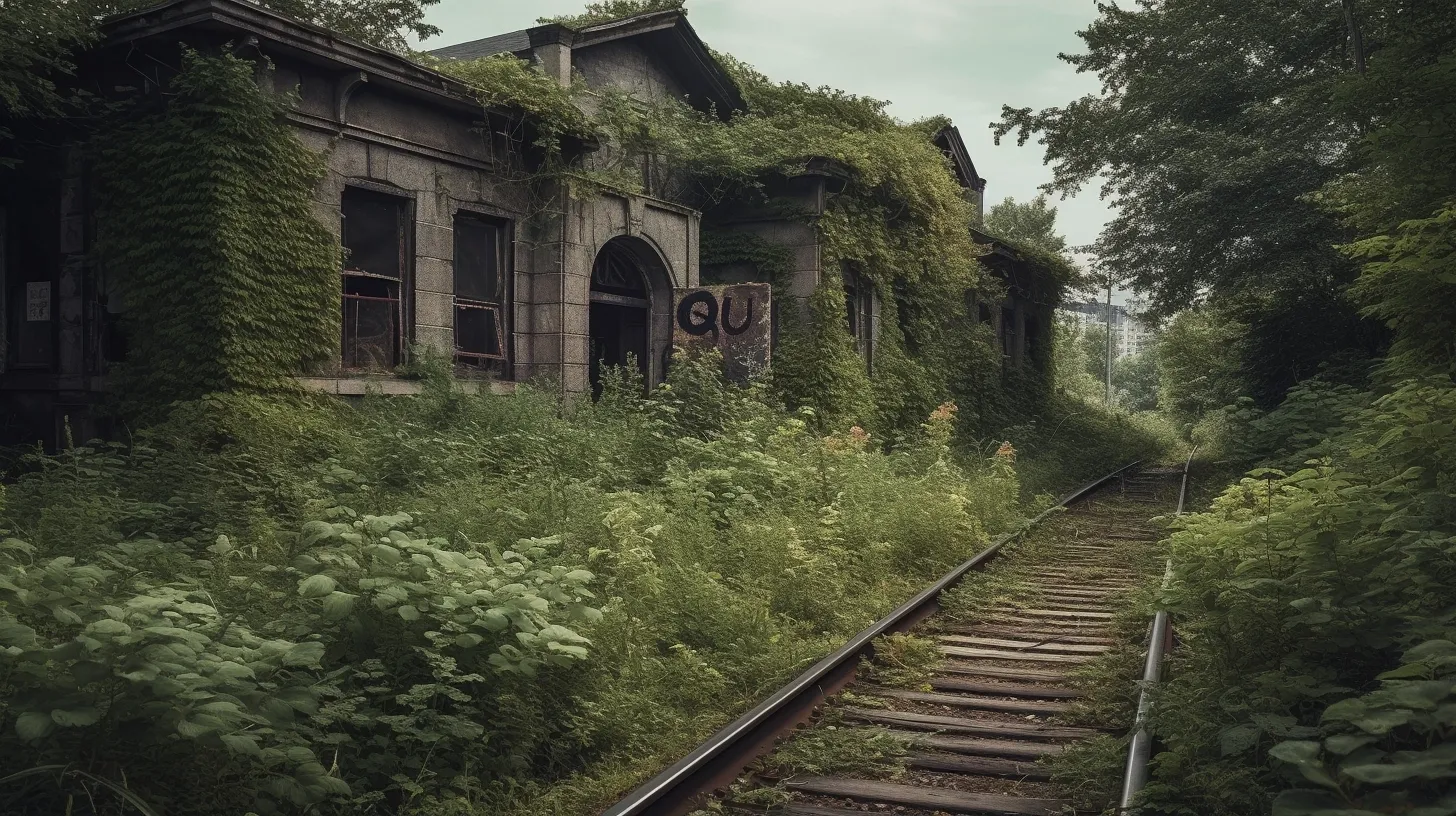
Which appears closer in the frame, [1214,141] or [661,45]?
[661,45]

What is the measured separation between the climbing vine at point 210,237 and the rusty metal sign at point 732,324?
234 inches

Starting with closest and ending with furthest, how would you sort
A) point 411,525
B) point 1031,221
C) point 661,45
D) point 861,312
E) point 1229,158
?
point 411,525 → point 661,45 → point 1229,158 → point 861,312 → point 1031,221

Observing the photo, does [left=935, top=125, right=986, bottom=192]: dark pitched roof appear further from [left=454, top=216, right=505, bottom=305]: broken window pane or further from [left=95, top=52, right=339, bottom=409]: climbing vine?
[left=95, top=52, right=339, bottom=409]: climbing vine

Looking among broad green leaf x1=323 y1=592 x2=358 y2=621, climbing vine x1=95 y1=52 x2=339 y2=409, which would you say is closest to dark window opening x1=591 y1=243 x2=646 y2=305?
climbing vine x1=95 y1=52 x2=339 y2=409

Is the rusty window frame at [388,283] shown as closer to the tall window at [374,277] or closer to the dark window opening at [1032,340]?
the tall window at [374,277]

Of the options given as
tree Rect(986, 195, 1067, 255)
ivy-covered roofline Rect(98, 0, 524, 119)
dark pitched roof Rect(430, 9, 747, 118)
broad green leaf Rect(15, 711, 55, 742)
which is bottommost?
broad green leaf Rect(15, 711, 55, 742)

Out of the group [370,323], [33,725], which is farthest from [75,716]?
[370,323]

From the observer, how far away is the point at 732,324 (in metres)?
15.8

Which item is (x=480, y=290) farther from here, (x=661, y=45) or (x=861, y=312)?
(x=861, y=312)

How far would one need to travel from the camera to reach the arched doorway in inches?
652

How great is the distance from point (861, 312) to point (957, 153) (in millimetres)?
10546

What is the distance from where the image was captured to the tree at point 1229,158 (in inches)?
726

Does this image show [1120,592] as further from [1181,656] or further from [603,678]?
[603,678]

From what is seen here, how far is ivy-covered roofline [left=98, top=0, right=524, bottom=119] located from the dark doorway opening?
14.5 feet
